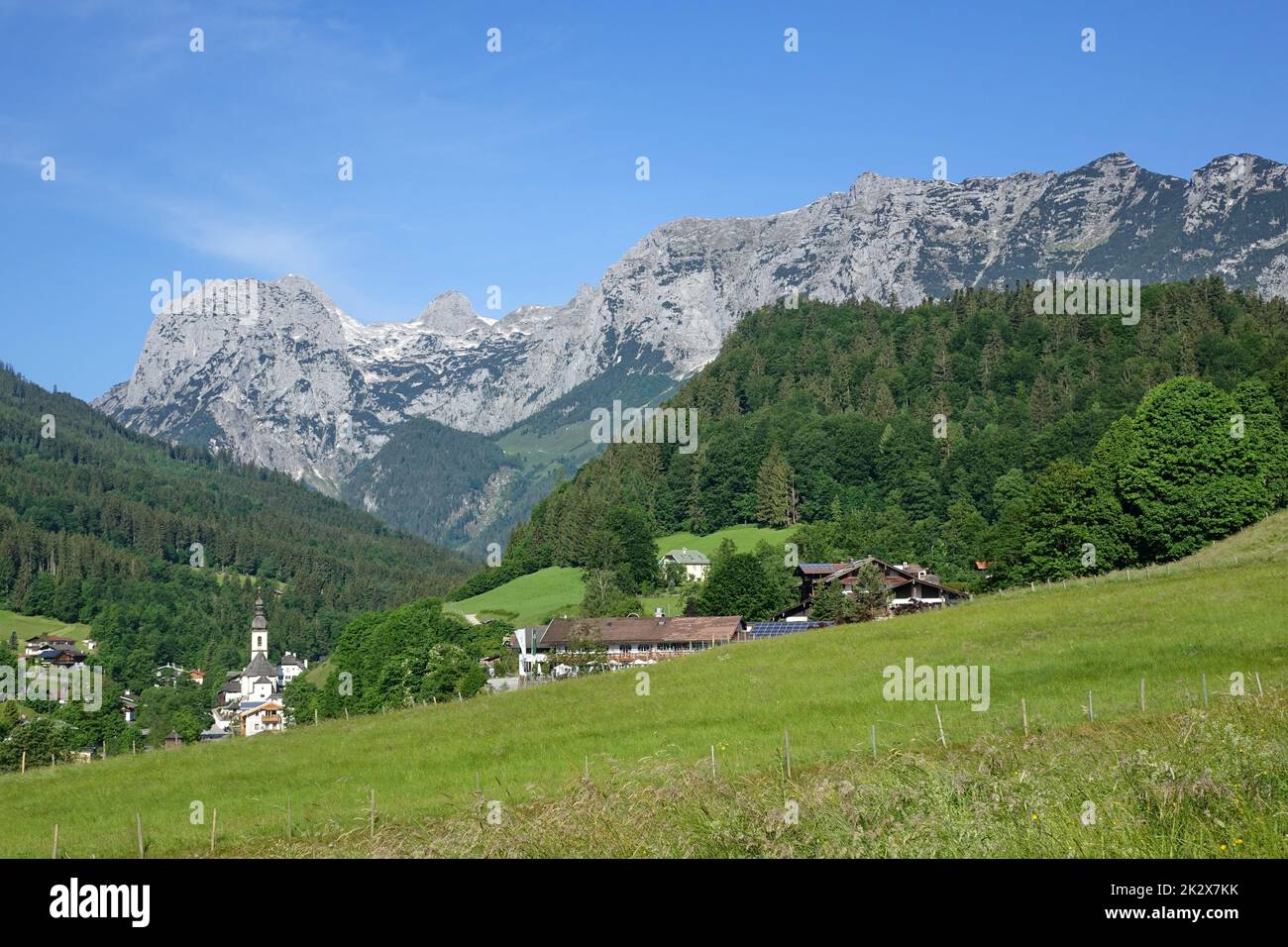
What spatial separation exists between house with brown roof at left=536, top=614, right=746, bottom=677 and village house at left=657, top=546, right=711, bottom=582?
1674 inches

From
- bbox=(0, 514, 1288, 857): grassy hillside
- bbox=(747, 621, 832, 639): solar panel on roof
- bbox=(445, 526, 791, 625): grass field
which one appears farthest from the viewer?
bbox=(445, 526, 791, 625): grass field

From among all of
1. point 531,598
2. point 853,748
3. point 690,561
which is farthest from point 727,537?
point 853,748

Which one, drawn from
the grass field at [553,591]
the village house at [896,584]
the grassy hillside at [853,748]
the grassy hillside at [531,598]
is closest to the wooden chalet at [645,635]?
the village house at [896,584]

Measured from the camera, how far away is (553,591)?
17200 cm

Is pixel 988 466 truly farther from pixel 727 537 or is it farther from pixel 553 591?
pixel 553 591

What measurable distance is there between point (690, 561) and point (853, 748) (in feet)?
435

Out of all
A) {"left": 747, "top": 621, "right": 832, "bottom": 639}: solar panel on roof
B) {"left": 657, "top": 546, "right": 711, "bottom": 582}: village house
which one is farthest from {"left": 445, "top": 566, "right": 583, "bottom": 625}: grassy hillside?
{"left": 747, "top": 621, "right": 832, "bottom": 639}: solar panel on roof

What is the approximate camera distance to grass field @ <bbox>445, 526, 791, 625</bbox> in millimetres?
155750

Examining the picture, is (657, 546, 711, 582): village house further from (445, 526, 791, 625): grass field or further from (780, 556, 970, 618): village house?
(780, 556, 970, 618): village house

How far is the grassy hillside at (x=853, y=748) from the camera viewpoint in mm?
11789
